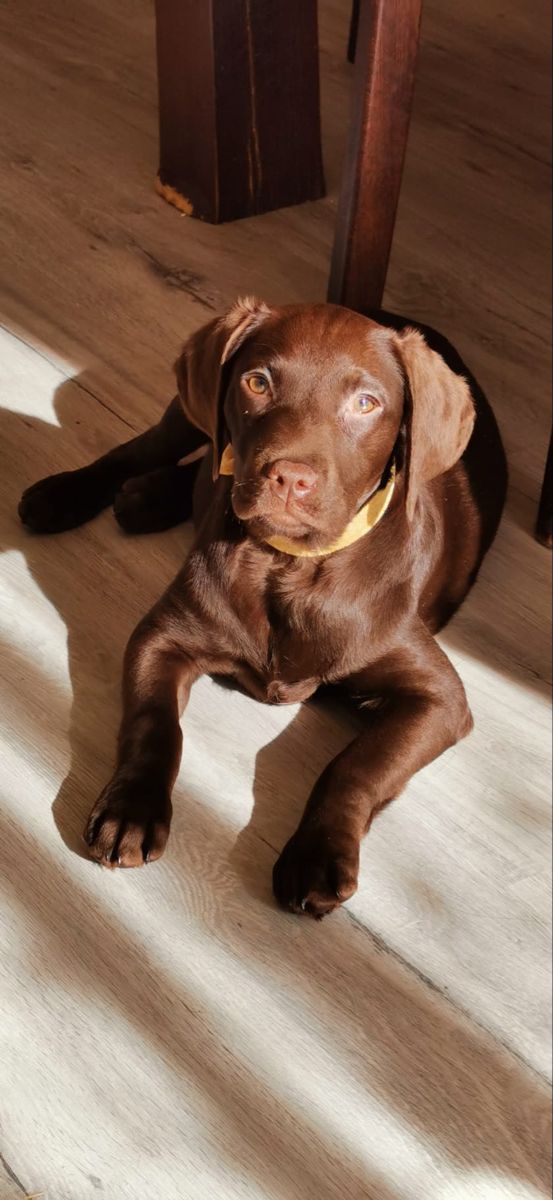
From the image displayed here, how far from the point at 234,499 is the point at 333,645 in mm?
292

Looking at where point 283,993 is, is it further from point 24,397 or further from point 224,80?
point 224,80

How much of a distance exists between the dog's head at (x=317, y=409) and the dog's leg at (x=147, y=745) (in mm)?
253

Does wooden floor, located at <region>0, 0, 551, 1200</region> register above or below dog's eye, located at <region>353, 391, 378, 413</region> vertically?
below

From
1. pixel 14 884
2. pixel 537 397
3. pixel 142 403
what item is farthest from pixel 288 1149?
pixel 537 397

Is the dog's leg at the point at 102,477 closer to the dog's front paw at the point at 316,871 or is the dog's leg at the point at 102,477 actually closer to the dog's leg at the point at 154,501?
the dog's leg at the point at 154,501

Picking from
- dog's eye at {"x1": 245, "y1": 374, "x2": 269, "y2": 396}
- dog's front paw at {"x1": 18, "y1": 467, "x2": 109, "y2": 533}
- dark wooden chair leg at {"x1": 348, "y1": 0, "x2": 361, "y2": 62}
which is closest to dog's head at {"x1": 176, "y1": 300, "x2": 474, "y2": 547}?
dog's eye at {"x1": 245, "y1": 374, "x2": 269, "y2": 396}

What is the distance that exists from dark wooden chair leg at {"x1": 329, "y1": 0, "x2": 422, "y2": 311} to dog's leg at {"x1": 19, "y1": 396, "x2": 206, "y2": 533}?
0.46m

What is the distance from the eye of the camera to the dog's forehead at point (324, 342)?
1839 mm

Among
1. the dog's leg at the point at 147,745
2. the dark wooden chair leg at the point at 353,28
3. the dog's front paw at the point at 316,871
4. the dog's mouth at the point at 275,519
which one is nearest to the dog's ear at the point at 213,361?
the dog's mouth at the point at 275,519

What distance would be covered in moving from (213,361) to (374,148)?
0.93 m

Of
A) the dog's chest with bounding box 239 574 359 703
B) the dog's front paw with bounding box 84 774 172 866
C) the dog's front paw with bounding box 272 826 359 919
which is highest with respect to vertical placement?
the dog's chest with bounding box 239 574 359 703

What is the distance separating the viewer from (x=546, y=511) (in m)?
2.63

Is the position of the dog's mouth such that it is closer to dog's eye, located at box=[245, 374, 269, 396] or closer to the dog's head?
the dog's head

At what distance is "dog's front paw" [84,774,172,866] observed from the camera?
1840 millimetres
